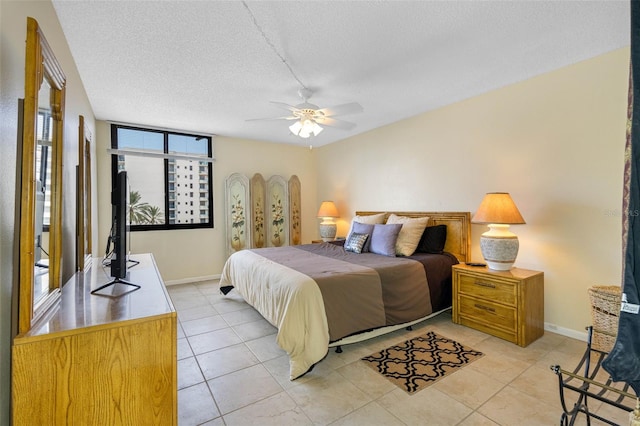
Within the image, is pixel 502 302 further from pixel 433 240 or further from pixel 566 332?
pixel 433 240

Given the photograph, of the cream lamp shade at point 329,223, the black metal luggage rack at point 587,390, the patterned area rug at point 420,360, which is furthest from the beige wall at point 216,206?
the black metal luggage rack at point 587,390

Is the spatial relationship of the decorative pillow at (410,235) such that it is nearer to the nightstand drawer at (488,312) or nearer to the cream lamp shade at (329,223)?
the nightstand drawer at (488,312)

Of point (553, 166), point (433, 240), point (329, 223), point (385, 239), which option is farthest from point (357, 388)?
point (329, 223)

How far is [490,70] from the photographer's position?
8.94 ft

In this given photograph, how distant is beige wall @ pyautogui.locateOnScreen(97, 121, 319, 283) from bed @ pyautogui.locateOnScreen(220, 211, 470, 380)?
1.35m

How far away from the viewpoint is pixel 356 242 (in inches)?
147

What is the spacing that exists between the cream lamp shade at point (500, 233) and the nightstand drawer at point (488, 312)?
1.24 ft

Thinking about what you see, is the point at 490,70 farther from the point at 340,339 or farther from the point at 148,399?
the point at 148,399

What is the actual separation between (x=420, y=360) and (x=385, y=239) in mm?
1484

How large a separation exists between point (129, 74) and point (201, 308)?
268cm

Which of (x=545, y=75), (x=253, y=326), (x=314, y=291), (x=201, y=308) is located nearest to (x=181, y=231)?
(x=201, y=308)

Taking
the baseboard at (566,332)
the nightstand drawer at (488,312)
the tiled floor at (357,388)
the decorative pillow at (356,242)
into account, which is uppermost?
the decorative pillow at (356,242)

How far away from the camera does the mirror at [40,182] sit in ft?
3.43

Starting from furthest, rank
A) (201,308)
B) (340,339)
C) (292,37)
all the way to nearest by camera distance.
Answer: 1. (201,308)
2. (340,339)
3. (292,37)
